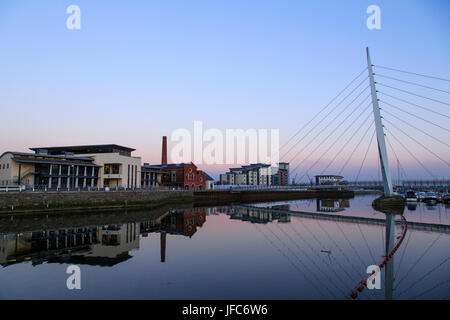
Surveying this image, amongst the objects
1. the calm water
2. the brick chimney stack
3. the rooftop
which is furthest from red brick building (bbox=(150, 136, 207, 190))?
the calm water

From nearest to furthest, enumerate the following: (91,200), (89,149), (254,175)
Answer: (91,200) → (89,149) → (254,175)

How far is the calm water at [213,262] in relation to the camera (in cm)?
970

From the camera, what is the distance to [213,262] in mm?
13680

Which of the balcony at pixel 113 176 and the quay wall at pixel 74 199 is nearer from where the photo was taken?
the quay wall at pixel 74 199

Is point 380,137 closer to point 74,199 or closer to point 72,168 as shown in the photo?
point 74,199

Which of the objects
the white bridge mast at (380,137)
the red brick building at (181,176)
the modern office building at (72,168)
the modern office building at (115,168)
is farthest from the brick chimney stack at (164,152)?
the white bridge mast at (380,137)

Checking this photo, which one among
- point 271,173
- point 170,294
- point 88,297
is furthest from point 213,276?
point 271,173

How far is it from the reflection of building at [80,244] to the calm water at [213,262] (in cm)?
5

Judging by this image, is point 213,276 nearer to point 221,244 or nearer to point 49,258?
point 221,244

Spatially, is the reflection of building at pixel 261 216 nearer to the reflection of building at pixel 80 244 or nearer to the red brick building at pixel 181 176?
the reflection of building at pixel 80 244

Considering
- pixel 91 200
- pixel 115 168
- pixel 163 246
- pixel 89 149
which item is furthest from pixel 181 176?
pixel 163 246

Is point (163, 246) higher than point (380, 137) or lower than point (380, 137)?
lower

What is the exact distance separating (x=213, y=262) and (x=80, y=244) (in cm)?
869
